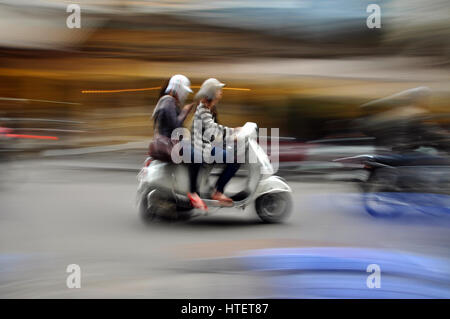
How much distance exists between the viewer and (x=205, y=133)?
14.5 feet

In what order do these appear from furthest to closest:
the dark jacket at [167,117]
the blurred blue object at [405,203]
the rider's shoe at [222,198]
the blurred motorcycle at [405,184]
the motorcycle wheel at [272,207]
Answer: the blurred blue object at [405,203], the blurred motorcycle at [405,184], the motorcycle wheel at [272,207], the rider's shoe at [222,198], the dark jacket at [167,117]

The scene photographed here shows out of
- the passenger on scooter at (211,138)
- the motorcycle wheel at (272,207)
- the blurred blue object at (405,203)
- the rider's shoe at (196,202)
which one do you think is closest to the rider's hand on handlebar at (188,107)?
the passenger on scooter at (211,138)

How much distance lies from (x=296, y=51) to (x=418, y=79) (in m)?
1.69

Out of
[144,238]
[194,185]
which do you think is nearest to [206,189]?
[194,185]

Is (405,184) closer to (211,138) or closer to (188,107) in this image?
(211,138)

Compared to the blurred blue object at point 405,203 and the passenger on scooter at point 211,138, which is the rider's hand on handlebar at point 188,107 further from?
the blurred blue object at point 405,203

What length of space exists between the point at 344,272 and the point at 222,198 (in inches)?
50.7

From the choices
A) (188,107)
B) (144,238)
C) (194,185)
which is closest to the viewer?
(144,238)

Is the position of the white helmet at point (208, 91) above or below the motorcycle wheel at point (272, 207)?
above

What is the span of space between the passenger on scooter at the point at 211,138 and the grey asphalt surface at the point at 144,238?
400mm

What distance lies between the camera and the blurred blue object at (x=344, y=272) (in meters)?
3.35

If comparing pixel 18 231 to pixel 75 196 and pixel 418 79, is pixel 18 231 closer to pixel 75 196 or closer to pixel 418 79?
pixel 75 196

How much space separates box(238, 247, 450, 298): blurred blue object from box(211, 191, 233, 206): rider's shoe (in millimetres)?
681

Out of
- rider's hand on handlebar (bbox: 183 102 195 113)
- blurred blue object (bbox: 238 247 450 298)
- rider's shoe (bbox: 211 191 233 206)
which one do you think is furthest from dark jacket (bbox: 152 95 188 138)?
blurred blue object (bbox: 238 247 450 298)
